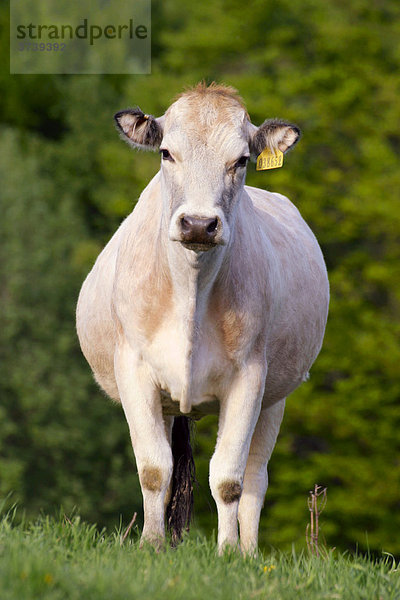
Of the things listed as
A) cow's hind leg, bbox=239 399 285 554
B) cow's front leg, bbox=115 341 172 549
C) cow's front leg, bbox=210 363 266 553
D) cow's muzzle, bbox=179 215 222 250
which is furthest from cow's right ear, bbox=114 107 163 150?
cow's hind leg, bbox=239 399 285 554

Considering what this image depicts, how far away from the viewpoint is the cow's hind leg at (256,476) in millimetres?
7445

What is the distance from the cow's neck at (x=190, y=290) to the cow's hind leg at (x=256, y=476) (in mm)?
1618

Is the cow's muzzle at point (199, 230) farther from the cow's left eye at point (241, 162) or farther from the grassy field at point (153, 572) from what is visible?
the grassy field at point (153, 572)

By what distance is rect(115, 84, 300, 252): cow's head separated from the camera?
5.51 meters

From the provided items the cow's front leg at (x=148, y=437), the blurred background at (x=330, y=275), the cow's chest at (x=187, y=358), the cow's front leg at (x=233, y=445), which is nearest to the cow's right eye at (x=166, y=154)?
the cow's chest at (x=187, y=358)

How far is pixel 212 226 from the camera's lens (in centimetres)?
545

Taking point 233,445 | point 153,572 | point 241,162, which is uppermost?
point 241,162

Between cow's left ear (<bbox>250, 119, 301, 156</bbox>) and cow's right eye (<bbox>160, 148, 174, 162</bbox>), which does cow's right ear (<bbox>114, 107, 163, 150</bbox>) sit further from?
cow's left ear (<bbox>250, 119, 301, 156</bbox>)

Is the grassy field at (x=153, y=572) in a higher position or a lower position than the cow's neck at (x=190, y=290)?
lower

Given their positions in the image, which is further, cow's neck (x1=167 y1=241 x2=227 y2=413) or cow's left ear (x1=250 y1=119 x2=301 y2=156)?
cow's left ear (x1=250 y1=119 x2=301 y2=156)

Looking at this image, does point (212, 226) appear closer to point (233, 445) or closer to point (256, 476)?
point (233, 445)

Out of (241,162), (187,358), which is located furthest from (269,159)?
(187,358)

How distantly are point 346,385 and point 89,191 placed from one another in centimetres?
1446

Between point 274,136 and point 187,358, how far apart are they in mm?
1433
